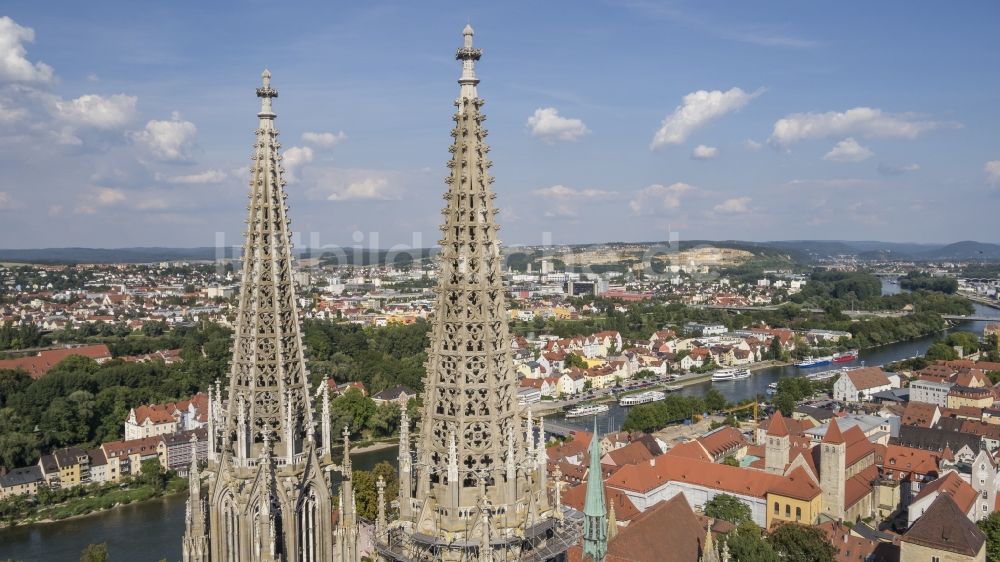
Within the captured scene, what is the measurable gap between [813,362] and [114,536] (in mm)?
82211

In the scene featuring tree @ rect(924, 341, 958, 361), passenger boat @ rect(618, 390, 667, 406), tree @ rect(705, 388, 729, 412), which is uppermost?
tree @ rect(924, 341, 958, 361)

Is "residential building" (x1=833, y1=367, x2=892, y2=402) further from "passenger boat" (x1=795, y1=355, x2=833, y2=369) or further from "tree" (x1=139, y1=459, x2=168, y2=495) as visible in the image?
"tree" (x1=139, y1=459, x2=168, y2=495)

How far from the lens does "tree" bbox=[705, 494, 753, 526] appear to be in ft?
126

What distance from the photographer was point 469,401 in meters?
10.3

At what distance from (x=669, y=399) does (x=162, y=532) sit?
3991 centimetres

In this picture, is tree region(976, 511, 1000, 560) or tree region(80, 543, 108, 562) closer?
tree region(976, 511, 1000, 560)

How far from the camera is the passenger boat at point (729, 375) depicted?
9006cm

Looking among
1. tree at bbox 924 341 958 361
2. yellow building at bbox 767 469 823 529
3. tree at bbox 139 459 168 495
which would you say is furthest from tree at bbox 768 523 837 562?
tree at bbox 924 341 958 361

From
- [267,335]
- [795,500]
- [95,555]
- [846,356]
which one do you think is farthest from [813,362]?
[267,335]

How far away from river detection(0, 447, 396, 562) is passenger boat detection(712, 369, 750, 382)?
59.9m

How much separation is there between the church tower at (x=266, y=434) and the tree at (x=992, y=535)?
2970 cm

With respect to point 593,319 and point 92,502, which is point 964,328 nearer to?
point 593,319

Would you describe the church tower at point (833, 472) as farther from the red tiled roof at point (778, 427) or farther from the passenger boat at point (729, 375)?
the passenger boat at point (729, 375)


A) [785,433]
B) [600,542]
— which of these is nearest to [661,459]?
[785,433]
